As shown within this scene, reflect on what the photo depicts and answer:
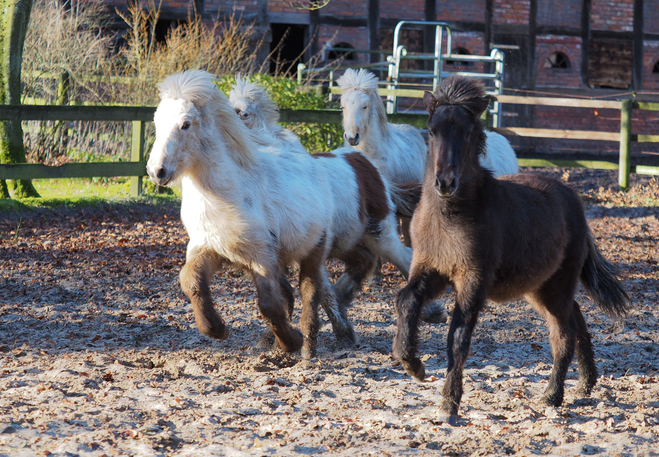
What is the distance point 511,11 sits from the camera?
1877 cm

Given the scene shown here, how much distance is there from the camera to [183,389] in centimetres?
422

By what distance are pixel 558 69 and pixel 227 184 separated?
16.4 m

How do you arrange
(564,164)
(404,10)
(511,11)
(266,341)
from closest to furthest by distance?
(266,341)
(564,164)
(404,10)
(511,11)

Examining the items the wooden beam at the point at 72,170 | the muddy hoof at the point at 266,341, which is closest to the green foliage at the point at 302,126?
the wooden beam at the point at 72,170

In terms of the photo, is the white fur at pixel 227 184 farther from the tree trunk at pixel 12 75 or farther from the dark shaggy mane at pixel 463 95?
the tree trunk at pixel 12 75

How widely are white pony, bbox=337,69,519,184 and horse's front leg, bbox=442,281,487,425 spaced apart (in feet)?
13.8

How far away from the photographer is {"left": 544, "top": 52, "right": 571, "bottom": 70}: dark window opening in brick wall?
1920 centimetres

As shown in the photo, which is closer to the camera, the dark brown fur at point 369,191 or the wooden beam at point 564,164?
the dark brown fur at point 369,191

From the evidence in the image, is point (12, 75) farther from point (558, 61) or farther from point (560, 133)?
point (558, 61)

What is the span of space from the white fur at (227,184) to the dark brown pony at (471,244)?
97cm

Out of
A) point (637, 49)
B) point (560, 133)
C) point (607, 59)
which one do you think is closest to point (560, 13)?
point (607, 59)

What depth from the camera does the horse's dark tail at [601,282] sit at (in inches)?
182

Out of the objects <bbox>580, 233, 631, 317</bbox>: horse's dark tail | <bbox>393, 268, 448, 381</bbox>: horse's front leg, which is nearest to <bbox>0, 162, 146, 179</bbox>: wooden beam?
<bbox>393, 268, 448, 381</bbox>: horse's front leg

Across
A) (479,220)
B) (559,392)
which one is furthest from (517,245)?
(559,392)
